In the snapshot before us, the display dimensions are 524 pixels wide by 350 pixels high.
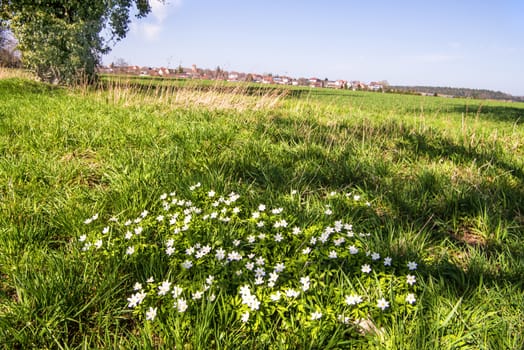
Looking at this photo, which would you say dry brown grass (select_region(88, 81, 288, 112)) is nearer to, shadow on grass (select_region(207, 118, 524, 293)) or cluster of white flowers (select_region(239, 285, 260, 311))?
shadow on grass (select_region(207, 118, 524, 293))

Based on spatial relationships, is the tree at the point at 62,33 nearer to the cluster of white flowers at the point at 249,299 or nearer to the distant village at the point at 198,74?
the distant village at the point at 198,74

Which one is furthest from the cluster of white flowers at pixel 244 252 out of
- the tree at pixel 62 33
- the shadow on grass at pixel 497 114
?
the tree at pixel 62 33

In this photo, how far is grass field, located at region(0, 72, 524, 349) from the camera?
4.64 feet

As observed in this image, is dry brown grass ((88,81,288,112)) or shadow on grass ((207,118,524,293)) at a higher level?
dry brown grass ((88,81,288,112))

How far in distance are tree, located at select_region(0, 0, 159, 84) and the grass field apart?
13579 millimetres

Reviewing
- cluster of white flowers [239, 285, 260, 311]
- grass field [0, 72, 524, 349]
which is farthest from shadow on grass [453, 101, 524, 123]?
cluster of white flowers [239, 285, 260, 311]

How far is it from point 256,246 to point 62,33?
17.3 metres

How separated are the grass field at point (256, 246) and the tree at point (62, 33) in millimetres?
13579

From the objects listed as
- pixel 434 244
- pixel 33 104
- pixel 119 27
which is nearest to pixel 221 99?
pixel 33 104

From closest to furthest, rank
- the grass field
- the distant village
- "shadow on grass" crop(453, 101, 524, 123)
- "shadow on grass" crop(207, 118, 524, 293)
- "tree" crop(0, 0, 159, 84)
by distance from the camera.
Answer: the grass field < "shadow on grass" crop(207, 118, 524, 293) < the distant village < "shadow on grass" crop(453, 101, 524, 123) < "tree" crop(0, 0, 159, 84)

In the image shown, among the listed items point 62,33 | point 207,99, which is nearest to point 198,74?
point 207,99

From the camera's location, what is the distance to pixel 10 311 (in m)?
1.51

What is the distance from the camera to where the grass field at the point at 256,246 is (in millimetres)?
1415

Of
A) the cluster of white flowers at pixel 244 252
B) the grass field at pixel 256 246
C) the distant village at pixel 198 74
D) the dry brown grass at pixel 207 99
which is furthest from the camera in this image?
the distant village at pixel 198 74
